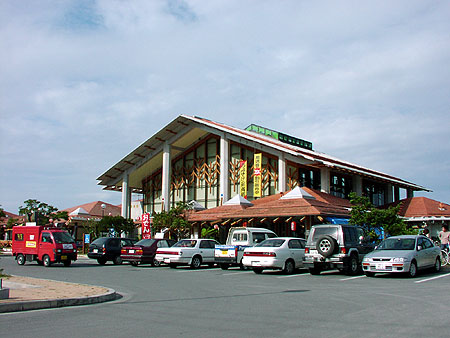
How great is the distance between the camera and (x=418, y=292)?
42.5 ft

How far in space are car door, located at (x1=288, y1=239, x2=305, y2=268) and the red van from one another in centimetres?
1161

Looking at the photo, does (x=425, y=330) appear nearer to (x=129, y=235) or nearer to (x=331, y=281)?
(x=331, y=281)

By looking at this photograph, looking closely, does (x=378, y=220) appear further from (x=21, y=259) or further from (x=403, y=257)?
(x=21, y=259)

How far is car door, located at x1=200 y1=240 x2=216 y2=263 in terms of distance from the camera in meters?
24.0

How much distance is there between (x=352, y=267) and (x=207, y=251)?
8063 mm

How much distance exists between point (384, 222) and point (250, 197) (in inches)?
689

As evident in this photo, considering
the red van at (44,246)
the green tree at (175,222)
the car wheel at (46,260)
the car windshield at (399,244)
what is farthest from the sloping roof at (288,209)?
the car wheel at (46,260)

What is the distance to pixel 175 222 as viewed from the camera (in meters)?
38.4

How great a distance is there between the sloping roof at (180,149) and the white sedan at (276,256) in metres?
18.0

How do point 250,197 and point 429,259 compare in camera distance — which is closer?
point 429,259

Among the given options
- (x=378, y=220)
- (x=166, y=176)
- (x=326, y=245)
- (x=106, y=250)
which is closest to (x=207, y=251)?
(x=106, y=250)

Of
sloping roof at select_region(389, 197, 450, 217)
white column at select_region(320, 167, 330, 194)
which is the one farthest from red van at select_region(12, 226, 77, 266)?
sloping roof at select_region(389, 197, 450, 217)

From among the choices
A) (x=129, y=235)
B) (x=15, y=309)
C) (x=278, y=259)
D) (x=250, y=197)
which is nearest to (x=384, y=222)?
(x=278, y=259)

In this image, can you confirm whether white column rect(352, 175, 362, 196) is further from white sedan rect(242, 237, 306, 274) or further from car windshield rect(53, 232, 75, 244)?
car windshield rect(53, 232, 75, 244)
